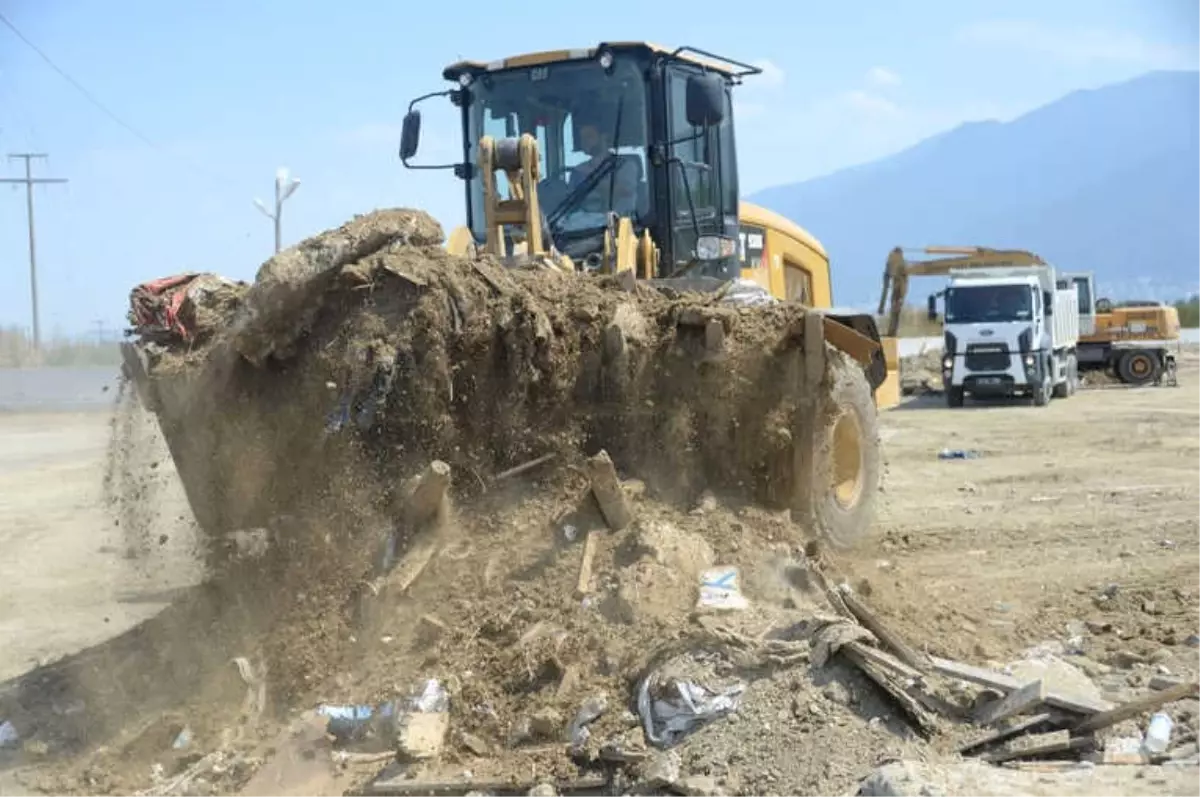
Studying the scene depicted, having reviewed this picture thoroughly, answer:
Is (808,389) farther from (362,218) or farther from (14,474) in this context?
(14,474)

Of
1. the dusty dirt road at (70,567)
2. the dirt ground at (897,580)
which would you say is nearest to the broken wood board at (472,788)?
the dirt ground at (897,580)

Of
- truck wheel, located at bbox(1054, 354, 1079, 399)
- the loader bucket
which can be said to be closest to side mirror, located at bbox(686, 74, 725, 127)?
the loader bucket

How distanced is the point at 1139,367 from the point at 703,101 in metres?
22.0

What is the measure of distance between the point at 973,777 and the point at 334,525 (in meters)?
2.77

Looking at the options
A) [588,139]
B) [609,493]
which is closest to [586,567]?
[609,493]

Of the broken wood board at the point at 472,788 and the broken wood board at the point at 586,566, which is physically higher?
the broken wood board at the point at 586,566

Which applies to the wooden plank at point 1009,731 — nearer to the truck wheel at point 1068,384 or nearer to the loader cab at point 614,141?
the loader cab at point 614,141

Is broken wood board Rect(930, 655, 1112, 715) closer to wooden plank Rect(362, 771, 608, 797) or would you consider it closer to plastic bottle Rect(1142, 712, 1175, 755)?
plastic bottle Rect(1142, 712, 1175, 755)

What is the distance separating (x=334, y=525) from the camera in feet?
17.5

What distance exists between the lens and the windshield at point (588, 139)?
724 centimetres

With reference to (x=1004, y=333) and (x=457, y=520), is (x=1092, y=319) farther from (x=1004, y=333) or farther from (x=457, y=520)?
(x=457, y=520)

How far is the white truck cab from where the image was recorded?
2134 centimetres

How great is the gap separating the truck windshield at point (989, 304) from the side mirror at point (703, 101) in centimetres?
1590

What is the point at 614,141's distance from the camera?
23.8 ft
